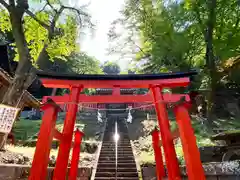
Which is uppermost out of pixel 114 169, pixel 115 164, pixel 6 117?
pixel 6 117

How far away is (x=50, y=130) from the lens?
3.86 meters

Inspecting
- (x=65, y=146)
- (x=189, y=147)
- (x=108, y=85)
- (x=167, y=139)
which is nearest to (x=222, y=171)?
(x=167, y=139)

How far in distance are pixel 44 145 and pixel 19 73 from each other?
5.58m

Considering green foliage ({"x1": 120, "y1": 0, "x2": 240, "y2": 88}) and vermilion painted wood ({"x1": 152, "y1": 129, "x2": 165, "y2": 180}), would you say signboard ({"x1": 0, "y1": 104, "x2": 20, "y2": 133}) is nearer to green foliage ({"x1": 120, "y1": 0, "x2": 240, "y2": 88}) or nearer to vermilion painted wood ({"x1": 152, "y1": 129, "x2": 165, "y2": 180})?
vermilion painted wood ({"x1": 152, "y1": 129, "x2": 165, "y2": 180})

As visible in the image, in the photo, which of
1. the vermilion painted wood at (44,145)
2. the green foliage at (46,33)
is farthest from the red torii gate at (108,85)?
the green foliage at (46,33)

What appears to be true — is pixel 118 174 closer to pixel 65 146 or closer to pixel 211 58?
pixel 65 146

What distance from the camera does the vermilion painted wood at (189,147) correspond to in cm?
342

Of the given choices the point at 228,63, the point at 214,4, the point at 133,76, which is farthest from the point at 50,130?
the point at 228,63

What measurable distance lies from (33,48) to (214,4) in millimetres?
12630

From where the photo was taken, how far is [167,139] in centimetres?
421

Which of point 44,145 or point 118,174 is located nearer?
point 44,145

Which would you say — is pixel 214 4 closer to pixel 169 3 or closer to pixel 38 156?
pixel 169 3

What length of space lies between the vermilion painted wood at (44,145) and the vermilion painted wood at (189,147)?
253cm

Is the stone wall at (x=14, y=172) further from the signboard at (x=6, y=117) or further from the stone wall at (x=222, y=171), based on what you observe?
the stone wall at (x=222, y=171)
